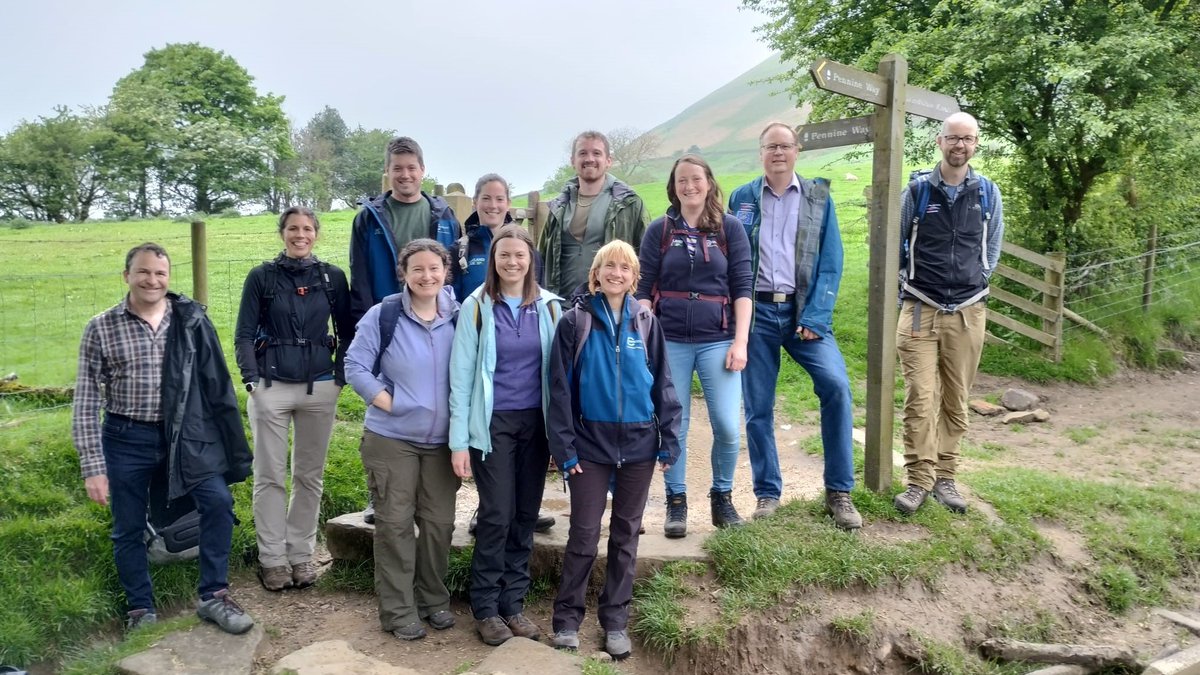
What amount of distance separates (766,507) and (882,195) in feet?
6.93

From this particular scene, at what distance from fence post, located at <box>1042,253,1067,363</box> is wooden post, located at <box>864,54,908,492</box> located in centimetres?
678

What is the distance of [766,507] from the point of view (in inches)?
200

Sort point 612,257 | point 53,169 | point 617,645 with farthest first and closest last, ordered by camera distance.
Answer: point 53,169 < point 617,645 < point 612,257

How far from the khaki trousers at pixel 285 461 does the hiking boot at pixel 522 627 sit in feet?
4.76

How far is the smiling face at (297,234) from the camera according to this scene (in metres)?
4.45

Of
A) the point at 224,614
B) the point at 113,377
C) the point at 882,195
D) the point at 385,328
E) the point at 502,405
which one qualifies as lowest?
the point at 224,614

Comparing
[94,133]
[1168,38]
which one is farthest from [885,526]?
[94,133]

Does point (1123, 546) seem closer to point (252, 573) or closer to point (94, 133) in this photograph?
point (252, 573)

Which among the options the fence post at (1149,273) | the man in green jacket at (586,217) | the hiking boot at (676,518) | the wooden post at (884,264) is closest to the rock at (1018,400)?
the fence post at (1149,273)

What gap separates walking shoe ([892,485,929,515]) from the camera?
16.8ft

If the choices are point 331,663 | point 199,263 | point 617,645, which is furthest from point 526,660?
point 199,263

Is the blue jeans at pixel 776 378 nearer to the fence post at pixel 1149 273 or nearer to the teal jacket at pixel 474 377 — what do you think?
the teal jacket at pixel 474 377

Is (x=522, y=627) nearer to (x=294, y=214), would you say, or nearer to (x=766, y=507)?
(x=766, y=507)

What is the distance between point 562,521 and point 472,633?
1.13 metres
